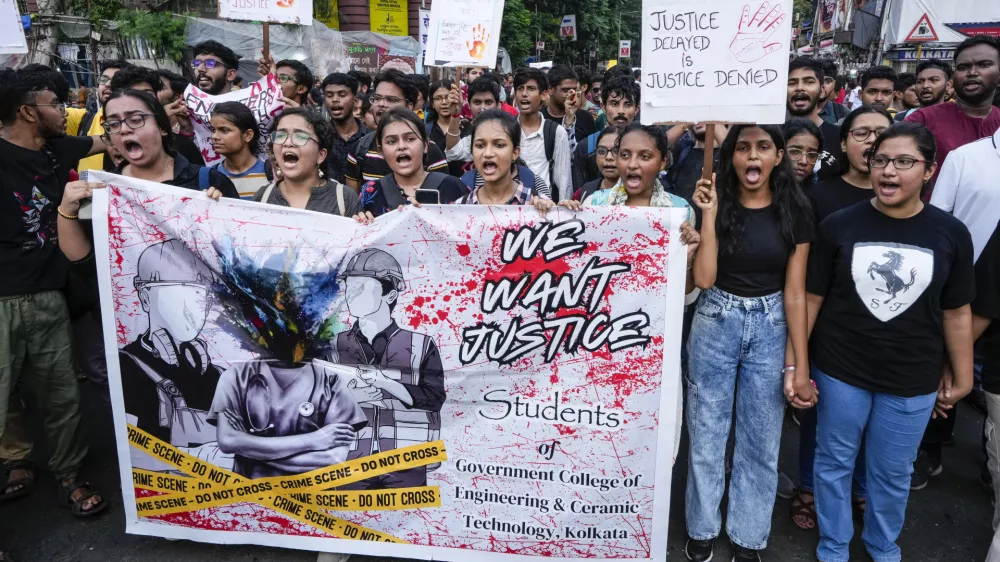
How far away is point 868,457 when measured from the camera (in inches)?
112

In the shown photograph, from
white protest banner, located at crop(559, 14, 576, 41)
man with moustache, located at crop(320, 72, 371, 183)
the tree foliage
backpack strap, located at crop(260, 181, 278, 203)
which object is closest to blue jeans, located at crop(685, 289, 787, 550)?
backpack strap, located at crop(260, 181, 278, 203)

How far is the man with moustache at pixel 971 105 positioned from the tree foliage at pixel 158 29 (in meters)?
16.7

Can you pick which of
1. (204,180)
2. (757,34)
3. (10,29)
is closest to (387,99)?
(204,180)

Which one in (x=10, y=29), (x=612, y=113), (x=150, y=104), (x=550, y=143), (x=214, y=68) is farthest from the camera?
(x=214, y=68)

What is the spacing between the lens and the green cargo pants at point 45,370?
123 inches

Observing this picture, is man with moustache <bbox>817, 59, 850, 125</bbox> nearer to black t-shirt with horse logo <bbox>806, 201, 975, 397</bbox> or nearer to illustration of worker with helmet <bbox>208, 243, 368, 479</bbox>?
black t-shirt with horse logo <bbox>806, 201, 975, 397</bbox>

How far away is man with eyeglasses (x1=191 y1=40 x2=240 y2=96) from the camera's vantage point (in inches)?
216

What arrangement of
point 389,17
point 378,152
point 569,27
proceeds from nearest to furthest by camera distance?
point 378,152
point 389,17
point 569,27

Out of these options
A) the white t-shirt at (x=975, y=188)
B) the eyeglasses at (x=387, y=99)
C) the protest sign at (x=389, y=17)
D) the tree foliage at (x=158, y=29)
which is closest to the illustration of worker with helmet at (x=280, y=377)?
the eyeglasses at (x=387, y=99)

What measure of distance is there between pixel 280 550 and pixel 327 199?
165 cm

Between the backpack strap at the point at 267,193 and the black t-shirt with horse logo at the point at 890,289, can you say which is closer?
the black t-shirt with horse logo at the point at 890,289

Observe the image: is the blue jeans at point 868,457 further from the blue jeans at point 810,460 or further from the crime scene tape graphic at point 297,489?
the crime scene tape graphic at point 297,489

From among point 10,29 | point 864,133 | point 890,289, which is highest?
point 10,29

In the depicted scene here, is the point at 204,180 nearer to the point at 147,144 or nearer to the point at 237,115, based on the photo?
the point at 147,144
